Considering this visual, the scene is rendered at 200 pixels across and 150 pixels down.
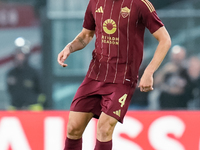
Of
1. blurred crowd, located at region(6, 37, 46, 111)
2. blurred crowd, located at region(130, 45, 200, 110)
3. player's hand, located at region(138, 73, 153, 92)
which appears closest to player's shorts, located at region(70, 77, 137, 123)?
player's hand, located at region(138, 73, 153, 92)

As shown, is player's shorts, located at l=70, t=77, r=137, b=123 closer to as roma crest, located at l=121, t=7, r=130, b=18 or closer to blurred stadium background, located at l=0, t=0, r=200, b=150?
as roma crest, located at l=121, t=7, r=130, b=18

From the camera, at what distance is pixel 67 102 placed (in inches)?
252

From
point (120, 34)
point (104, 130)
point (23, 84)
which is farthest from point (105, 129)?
point (23, 84)

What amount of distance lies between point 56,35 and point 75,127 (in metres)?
3.22

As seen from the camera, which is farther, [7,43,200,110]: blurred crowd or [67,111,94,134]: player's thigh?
[7,43,200,110]: blurred crowd

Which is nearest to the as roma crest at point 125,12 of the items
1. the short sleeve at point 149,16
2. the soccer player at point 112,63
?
the soccer player at point 112,63

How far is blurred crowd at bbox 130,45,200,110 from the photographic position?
606cm

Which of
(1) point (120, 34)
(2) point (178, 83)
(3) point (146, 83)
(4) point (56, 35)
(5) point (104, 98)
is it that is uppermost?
(1) point (120, 34)

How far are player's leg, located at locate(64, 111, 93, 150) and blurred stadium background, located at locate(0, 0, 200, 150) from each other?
114 inches

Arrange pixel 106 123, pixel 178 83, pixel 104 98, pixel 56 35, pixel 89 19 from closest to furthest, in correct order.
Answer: pixel 106 123
pixel 104 98
pixel 89 19
pixel 178 83
pixel 56 35

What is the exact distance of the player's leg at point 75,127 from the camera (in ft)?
11.2

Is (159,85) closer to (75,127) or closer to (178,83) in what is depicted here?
(178,83)

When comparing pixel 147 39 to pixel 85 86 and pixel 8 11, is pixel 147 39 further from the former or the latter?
pixel 85 86

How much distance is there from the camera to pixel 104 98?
3396mm
